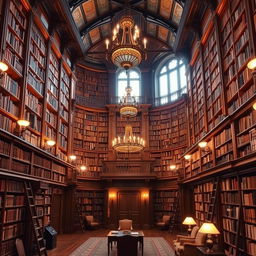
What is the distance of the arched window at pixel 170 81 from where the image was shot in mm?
14141

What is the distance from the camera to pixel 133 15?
13.6 meters

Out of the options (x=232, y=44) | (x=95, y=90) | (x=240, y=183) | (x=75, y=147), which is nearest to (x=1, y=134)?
(x=240, y=183)

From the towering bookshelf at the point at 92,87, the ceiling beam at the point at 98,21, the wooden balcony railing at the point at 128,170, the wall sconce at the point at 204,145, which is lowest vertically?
the wooden balcony railing at the point at 128,170

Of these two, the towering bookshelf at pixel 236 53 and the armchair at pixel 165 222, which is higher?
the towering bookshelf at pixel 236 53

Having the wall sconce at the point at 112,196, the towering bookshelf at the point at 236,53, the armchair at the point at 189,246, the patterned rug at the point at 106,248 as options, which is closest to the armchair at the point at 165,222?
the wall sconce at the point at 112,196

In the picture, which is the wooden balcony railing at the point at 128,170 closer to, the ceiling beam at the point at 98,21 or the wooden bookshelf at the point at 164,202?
the wooden bookshelf at the point at 164,202

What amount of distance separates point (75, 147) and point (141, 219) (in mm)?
4781

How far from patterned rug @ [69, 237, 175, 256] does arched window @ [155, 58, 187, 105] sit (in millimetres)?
7635

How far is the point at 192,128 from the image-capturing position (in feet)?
36.0

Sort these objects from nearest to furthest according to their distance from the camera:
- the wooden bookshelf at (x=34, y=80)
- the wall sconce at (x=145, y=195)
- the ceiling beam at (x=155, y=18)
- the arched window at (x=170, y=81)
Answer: the wooden bookshelf at (x=34, y=80), the ceiling beam at (x=155, y=18), the wall sconce at (x=145, y=195), the arched window at (x=170, y=81)

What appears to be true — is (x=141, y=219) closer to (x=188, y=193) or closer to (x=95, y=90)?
(x=188, y=193)

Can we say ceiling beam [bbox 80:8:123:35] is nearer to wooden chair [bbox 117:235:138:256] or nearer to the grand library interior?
the grand library interior

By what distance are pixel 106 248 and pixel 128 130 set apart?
3.87 metres

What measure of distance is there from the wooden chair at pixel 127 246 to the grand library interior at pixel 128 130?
33 millimetres
